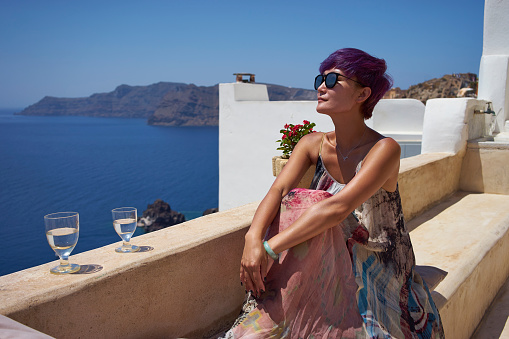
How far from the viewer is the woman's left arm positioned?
5.41ft

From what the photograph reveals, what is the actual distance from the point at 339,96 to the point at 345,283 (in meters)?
0.76

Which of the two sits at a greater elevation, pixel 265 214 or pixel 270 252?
pixel 265 214

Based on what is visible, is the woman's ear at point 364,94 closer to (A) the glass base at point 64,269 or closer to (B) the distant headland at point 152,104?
(A) the glass base at point 64,269

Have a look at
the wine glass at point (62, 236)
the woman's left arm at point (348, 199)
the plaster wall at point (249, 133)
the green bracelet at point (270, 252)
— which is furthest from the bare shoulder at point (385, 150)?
the plaster wall at point (249, 133)

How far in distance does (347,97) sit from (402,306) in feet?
2.93

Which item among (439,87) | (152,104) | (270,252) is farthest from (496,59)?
(152,104)

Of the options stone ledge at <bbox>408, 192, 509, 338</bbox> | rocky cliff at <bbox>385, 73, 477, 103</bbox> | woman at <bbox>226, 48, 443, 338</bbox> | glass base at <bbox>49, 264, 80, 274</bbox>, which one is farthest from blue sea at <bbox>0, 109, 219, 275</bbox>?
woman at <bbox>226, 48, 443, 338</bbox>

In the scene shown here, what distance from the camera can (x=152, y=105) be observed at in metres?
133

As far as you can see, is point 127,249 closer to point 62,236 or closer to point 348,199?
point 62,236

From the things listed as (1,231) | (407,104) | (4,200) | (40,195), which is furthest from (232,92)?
(40,195)

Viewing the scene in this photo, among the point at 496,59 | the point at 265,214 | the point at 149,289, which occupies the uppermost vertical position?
the point at 496,59

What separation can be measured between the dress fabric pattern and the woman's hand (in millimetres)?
36

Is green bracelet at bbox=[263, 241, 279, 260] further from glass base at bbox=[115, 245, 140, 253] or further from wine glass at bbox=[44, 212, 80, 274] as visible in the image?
wine glass at bbox=[44, 212, 80, 274]

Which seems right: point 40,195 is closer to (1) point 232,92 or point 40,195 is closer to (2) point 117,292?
(1) point 232,92
